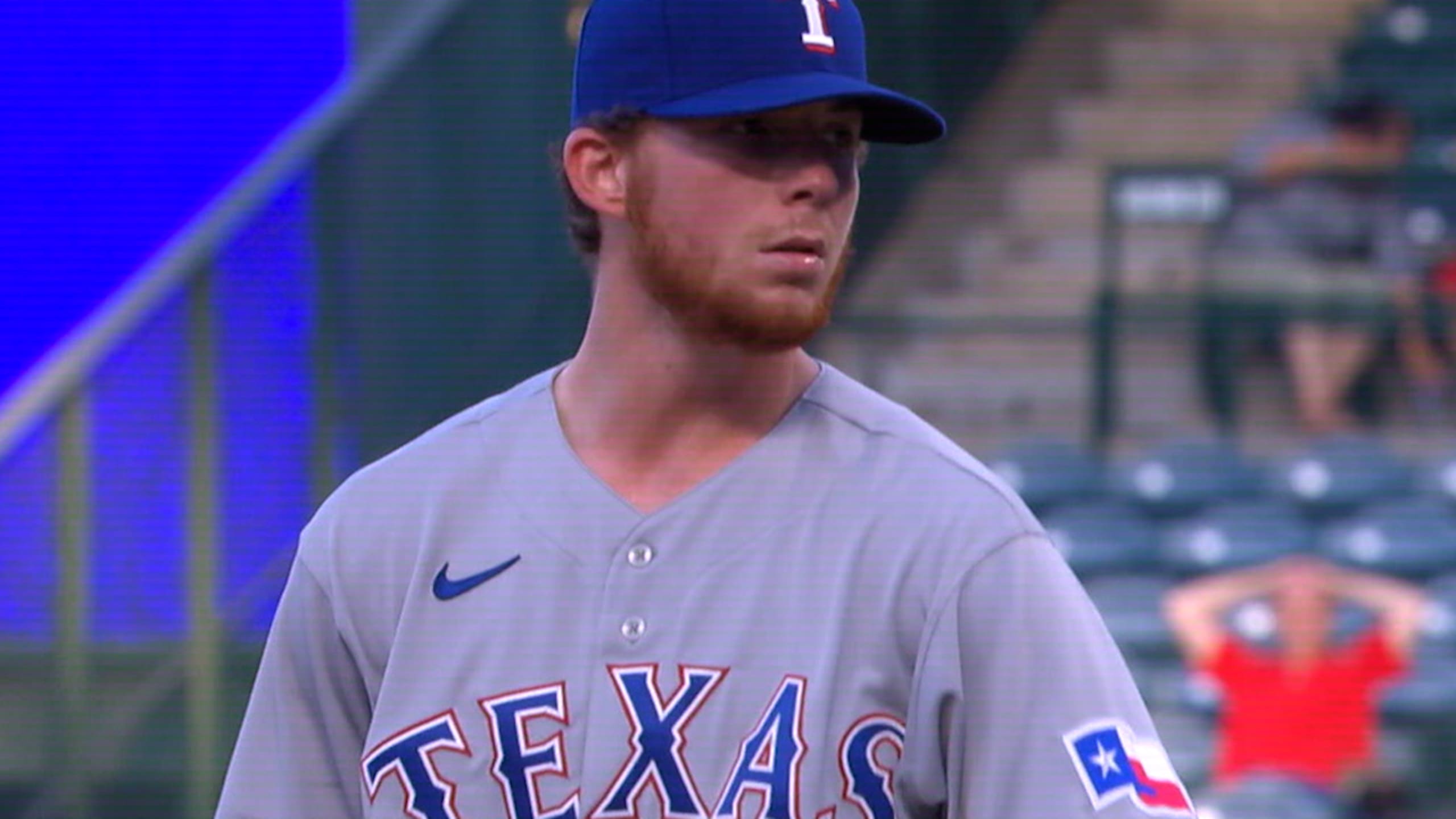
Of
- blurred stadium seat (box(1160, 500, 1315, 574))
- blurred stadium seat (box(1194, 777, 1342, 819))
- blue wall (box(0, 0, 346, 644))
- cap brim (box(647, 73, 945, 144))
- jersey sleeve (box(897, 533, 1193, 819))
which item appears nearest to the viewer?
jersey sleeve (box(897, 533, 1193, 819))

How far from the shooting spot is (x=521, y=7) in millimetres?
4156

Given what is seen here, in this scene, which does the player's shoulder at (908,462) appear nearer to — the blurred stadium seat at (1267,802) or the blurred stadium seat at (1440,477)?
the blurred stadium seat at (1267,802)

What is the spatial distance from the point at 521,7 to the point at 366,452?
0.87 metres

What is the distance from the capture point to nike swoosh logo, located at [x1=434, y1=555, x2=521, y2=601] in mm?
1517

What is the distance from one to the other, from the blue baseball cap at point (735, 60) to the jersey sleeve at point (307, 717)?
41 centimetres

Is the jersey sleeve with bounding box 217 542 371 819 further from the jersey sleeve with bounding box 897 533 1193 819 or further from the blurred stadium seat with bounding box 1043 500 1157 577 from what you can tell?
the blurred stadium seat with bounding box 1043 500 1157 577

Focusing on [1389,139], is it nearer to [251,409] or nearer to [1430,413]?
[1430,413]

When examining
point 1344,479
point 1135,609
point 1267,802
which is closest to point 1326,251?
point 1344,479

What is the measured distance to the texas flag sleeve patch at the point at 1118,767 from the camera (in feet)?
4.58

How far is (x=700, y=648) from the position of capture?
146 centimetres

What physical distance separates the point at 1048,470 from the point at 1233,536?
0.38 meters

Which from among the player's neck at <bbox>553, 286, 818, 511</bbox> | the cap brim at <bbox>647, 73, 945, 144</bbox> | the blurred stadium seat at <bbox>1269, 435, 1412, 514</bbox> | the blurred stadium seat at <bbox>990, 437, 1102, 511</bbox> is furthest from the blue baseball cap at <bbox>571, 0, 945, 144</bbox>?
the blurred stadium seat at <bbox>1269, 435, 1412, 514</bbox>

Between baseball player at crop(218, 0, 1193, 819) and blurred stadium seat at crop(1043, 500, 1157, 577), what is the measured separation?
2925mm

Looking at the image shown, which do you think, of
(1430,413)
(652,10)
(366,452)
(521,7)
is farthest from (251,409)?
(652,10)
